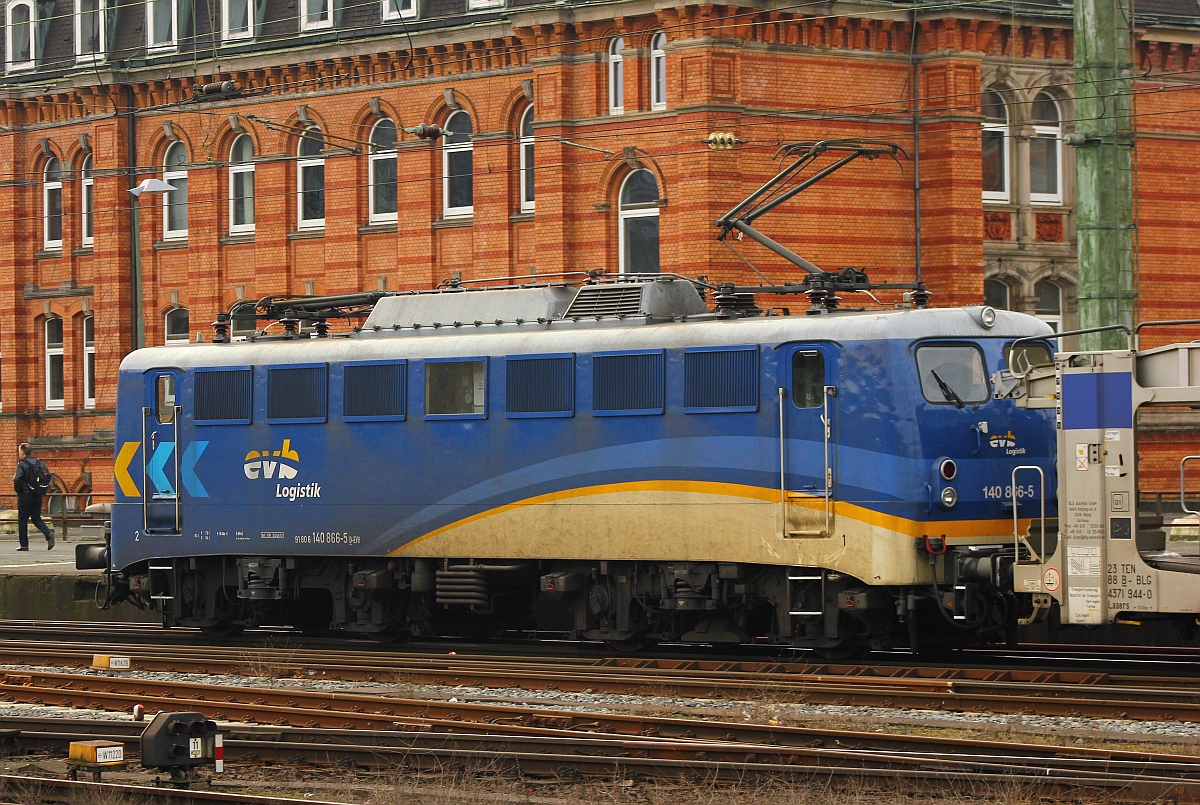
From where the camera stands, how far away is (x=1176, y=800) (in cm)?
1023

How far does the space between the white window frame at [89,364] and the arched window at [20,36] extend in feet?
21.2

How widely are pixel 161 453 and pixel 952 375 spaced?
9.65 m

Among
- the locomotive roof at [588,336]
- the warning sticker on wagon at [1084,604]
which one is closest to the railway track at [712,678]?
the warning sticker on wagon at [1084,604]

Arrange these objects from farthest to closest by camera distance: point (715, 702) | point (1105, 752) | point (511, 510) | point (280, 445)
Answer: point (280, 445), point (511, 510), point (715, 702), point (1105, 752)

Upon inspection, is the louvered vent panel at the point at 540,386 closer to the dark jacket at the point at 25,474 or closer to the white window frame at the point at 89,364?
the dark jacket at the point at 25,474

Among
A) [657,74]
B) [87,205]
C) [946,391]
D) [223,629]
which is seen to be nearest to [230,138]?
[87,205]

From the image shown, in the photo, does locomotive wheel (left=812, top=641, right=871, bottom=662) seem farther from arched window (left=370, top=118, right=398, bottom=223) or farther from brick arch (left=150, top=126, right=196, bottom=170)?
brick arch (left=150, top=126, right=196, bottom=170)

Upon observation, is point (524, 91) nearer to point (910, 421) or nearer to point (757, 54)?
point (757, 54)

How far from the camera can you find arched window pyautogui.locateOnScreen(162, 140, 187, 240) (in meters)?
39.6

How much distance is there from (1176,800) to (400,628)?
37.6 feet

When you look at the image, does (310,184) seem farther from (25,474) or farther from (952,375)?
(952,375)

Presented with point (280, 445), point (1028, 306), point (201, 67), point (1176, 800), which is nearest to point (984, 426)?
point (1176, 800)

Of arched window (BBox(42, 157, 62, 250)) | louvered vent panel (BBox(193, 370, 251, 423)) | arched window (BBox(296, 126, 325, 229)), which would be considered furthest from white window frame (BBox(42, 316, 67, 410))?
louvered vent panel (BBox(193, 370, 251, 423))

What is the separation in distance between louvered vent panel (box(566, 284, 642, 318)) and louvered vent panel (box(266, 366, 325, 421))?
123 inches
